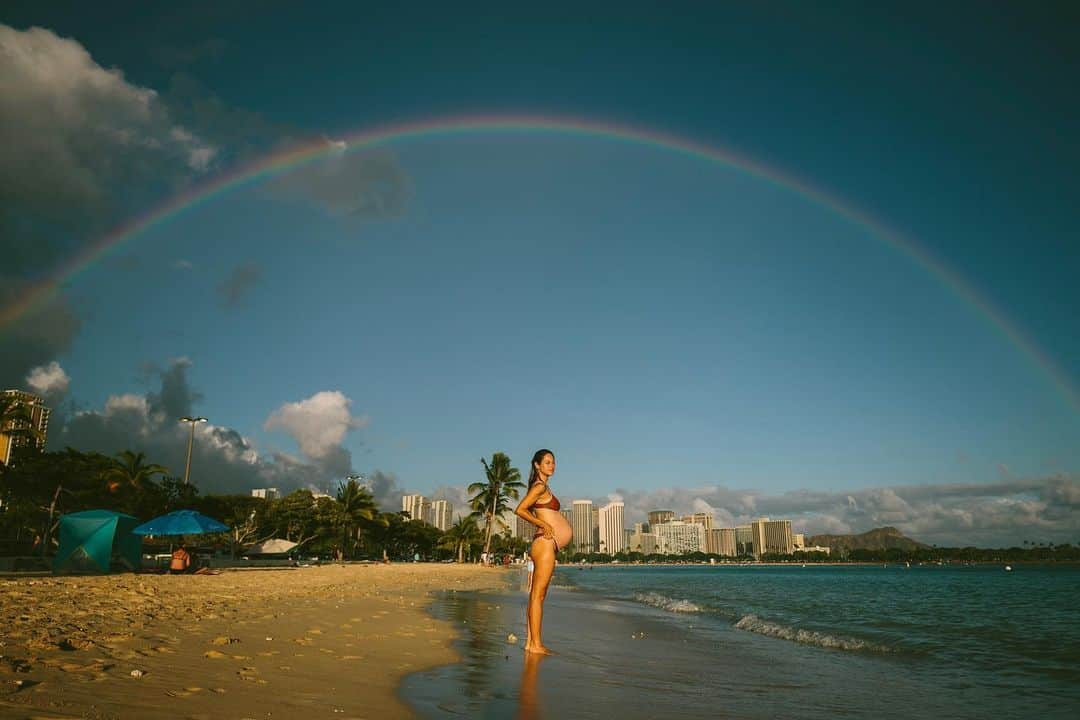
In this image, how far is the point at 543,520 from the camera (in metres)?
6.07

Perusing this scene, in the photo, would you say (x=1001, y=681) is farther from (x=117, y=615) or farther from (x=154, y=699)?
(x=117, y=615)

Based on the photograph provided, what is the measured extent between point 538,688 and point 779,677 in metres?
3.64

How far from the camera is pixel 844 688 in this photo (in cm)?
675

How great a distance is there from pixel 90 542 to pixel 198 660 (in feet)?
69.2

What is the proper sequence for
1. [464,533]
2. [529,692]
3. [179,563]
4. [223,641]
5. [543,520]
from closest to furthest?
1. [529,692]
2. [223,641]
3. [543,520]
4. [179,563]
5. [464,533]

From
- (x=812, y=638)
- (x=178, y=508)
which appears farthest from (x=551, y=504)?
(x=178, y=508)

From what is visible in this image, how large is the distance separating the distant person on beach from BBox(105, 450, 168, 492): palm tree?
47.2 metres

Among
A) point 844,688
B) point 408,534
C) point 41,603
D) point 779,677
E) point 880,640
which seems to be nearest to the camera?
point 844,688

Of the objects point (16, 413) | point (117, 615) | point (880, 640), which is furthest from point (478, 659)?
point (16, 413)

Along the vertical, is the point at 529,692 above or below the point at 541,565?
below

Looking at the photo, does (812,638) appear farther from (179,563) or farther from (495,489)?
(495,489)

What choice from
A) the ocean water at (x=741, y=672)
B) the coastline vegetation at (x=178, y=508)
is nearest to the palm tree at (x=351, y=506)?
the coastline vegetation at (x=178, y=508)

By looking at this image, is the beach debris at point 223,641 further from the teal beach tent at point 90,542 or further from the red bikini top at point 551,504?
the teal beach tent at point 90,542

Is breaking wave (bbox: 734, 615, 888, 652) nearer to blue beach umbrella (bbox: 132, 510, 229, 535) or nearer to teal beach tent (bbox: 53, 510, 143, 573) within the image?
blue beach umbrella (bbox: 132, 510, 229, 535)
